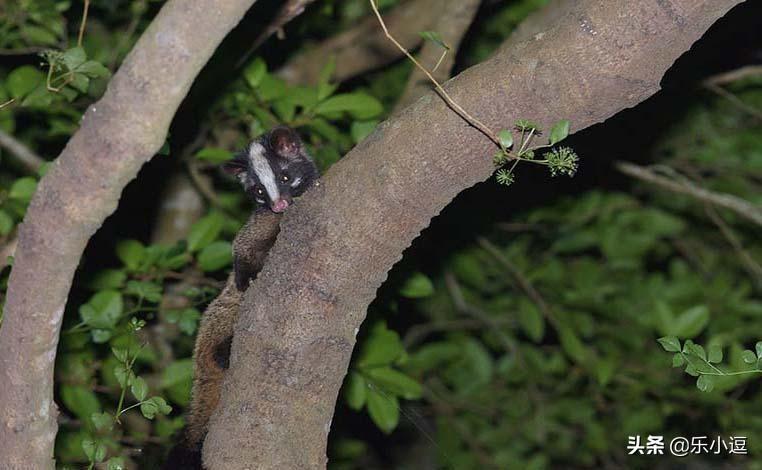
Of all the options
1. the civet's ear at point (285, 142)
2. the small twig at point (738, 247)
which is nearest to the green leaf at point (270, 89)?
the civet's ear at point (285, 142)

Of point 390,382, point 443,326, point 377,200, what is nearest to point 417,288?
point 390,382

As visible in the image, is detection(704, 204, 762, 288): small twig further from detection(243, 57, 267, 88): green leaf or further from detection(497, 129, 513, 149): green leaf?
detection(497, 129, 513, 149): green leaf

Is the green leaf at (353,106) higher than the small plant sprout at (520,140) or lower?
lower

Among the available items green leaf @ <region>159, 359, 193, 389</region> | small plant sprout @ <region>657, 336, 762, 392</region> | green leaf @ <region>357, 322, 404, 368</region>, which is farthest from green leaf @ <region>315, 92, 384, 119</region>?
small plant sprout @ <region>657, 336, 762, 392</region>

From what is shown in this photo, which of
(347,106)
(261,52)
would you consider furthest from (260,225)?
(261,52)

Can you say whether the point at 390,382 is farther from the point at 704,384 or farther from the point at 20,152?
the point at 20,152

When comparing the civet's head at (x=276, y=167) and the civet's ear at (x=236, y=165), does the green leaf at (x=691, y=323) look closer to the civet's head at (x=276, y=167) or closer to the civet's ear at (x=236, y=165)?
the civet's head at (x=276, y=167)
